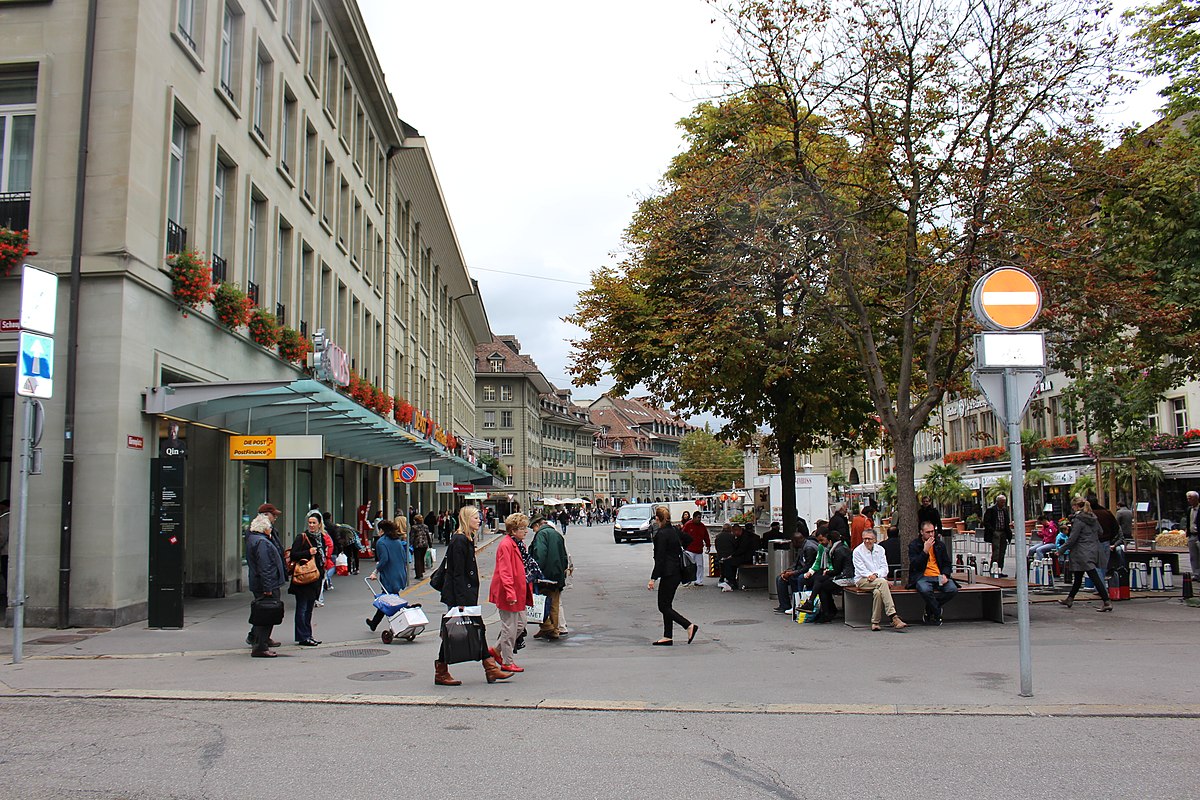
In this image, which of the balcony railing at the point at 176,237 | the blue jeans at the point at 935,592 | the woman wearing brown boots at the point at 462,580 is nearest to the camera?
the woman wearing brown boots at the point at 462,580

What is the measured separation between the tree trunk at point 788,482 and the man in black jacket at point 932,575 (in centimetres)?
789

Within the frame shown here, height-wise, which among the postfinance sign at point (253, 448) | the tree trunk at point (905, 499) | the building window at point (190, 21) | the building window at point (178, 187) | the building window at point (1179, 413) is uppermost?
the building window at point (190, 21)

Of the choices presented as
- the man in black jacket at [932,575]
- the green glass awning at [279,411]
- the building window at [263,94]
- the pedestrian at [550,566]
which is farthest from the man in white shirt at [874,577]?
the building window at [263,94]

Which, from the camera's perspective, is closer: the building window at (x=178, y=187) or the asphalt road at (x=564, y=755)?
the asphalt road at (x=564, y=755)

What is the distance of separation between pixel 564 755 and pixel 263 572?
6.08 metres

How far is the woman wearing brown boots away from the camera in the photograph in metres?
9.47

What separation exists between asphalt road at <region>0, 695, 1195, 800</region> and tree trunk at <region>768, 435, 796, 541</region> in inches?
565

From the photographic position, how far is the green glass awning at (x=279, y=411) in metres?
14.4

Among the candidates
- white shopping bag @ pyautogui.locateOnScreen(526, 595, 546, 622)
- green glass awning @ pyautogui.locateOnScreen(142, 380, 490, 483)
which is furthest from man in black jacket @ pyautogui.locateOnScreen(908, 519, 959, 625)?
green glass awning @ pyautogui.locateOnScreen(142, 380, 490, 483)

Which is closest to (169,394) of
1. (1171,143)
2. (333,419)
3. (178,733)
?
(333,419)

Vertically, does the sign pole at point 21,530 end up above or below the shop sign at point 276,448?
below

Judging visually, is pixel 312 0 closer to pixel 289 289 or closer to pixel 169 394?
pixel 289 289

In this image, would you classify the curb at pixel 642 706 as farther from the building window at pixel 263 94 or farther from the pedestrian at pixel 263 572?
the building window at pixel 263 94

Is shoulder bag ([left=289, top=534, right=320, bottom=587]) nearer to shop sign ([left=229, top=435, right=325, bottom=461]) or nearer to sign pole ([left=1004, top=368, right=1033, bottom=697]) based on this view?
shop sign ([left=229, top=435, right=325, bottom=461])
